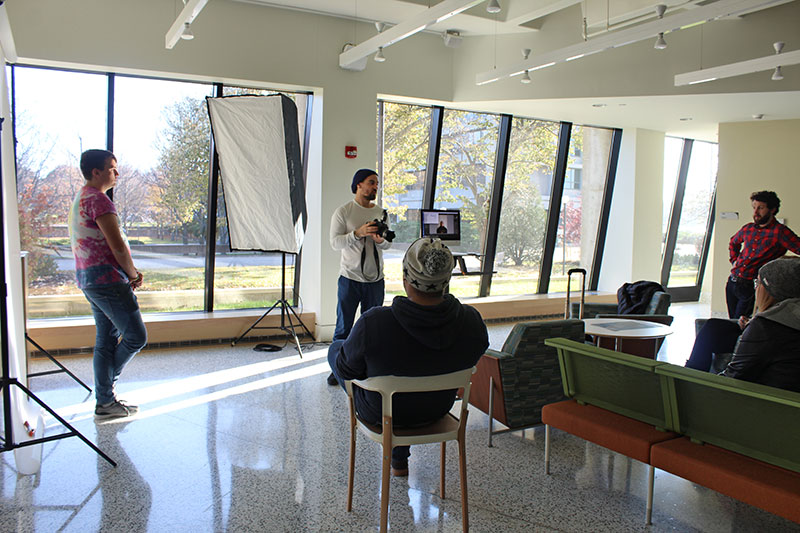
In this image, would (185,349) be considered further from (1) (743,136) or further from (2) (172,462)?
(1) (743,136)

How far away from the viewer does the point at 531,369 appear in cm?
330

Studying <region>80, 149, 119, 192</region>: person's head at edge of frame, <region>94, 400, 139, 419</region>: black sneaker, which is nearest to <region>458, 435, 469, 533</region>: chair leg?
<region>94, 400, 139, 419</region>: black sneaker

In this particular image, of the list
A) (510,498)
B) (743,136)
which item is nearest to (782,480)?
(510,498)

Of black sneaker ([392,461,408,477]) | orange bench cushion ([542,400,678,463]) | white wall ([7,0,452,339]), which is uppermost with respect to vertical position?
white wall ([7,0,452,339])

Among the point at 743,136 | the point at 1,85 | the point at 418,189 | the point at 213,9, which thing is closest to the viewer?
the point at 1,85

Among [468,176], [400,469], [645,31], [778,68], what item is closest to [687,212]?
[468,176]

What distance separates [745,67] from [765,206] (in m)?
1.28

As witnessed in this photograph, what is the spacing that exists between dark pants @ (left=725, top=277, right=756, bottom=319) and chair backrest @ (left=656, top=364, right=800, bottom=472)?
3.65 m

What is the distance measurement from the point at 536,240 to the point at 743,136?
310cm

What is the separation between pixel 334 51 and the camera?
6.18m

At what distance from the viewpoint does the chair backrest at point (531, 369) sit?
325cm

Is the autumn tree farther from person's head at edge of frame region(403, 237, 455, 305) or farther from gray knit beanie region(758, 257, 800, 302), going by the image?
gray knit beanie region(758, 257, 800, 302)

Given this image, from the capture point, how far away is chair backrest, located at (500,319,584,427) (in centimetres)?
325

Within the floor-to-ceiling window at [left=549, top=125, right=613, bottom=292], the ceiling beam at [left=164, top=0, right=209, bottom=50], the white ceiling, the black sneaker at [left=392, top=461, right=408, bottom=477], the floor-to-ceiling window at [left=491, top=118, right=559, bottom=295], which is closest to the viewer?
the black sneaker at [left=392, top=461, right=408, bottom=477]
